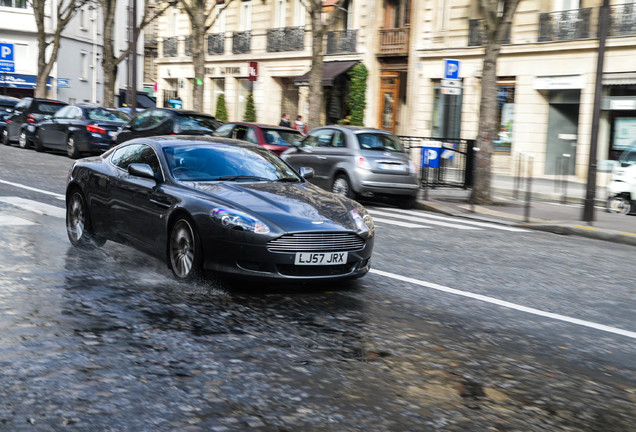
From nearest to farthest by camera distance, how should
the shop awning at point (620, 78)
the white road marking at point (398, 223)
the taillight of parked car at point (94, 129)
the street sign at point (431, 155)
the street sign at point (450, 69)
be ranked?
the white road marking at point (398, 223) < the street sign at point (450, 69) < the street sign at point (431, 155) < the shop awning at point (620, 78) < the taillight of parked car at point (94, 129)

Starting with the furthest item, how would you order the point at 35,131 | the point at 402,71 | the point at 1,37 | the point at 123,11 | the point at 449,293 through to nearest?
the point at 123,11
the point at 1,37
the point at 402,71
the point at 35,131
the point at 449,293

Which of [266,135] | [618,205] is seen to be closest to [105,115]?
[266,135]

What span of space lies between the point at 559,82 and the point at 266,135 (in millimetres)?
11028

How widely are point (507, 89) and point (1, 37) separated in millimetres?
40515

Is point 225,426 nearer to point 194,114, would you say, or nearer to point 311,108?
point 194,114

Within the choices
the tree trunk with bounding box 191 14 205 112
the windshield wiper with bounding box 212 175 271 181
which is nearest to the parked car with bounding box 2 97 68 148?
the tree trunk with bounding box 191 14 205 112

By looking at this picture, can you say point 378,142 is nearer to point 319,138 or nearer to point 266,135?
point 319,138

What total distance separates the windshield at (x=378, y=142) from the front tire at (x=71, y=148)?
11.1 meters

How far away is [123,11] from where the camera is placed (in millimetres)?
71062

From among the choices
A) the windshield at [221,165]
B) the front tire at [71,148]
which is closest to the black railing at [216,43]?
the front tire at [71,148]

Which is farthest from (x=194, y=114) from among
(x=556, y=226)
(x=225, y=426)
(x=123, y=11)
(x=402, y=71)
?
(x=123, y=11)

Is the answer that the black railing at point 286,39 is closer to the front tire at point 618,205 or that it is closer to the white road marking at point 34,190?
the front tire at point 618,205

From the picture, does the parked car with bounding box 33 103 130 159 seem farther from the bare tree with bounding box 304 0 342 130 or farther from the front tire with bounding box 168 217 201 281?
the front tire with bounding box 168 217 201 281

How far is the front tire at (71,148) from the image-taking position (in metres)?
25.0
